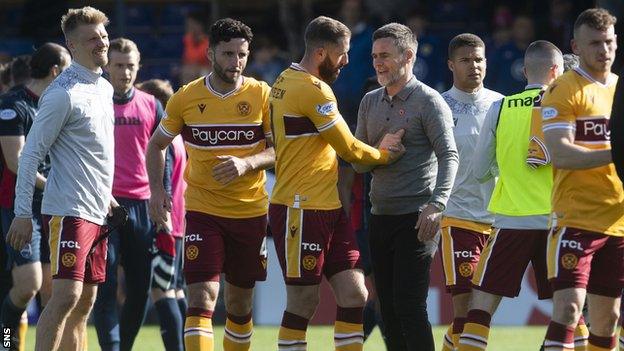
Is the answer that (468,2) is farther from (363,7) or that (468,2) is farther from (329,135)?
(329,135)

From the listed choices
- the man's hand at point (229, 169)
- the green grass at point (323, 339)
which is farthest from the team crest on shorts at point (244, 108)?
the green grass at point (323, 339)

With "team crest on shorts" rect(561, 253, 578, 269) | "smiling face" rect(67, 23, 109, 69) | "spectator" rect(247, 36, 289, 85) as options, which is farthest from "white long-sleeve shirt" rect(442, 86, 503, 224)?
"spectator" rect(247, 36, 289, 85)

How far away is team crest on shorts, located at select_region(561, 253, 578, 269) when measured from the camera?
24.0ft

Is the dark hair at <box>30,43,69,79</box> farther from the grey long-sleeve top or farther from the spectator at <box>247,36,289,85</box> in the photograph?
the spectator at <box>247,36,289,85</box>

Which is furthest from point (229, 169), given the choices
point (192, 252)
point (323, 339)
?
point (323, 339)

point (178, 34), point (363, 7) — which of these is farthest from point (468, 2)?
point (178, 34)

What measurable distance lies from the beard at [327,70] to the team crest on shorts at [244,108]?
607 mm

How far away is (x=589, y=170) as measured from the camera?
7375 mm

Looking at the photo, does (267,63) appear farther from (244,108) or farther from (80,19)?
(80,19)

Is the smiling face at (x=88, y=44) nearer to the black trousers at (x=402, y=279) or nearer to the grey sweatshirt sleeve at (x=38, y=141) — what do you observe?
the grey sweatshirt sleeve at (x=38, y=141)

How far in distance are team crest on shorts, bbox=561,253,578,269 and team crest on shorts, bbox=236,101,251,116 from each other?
240 centimetres

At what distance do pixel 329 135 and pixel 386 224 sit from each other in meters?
0.81

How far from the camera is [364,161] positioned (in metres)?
8.08

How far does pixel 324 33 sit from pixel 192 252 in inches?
67.0
